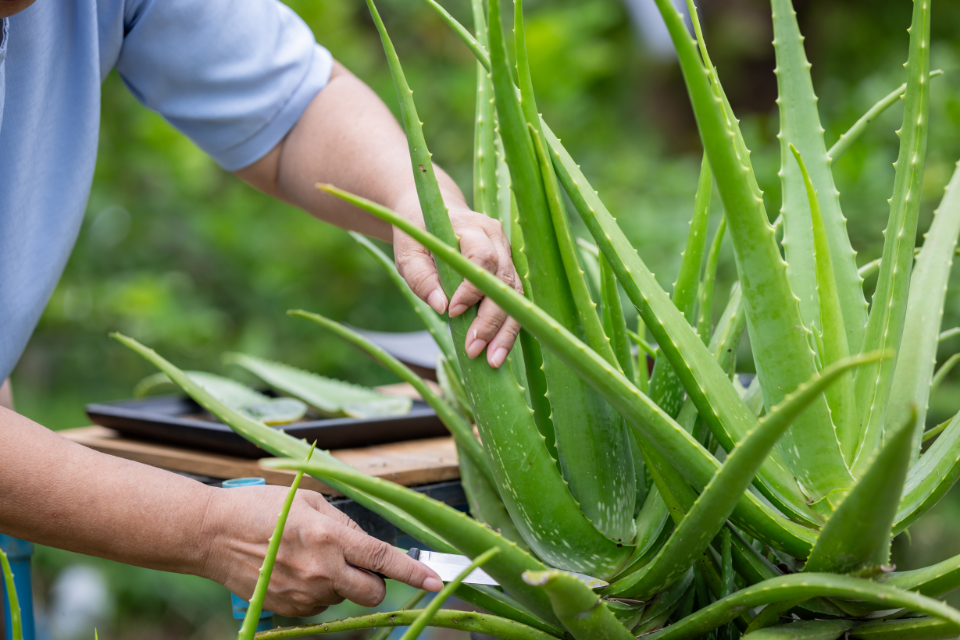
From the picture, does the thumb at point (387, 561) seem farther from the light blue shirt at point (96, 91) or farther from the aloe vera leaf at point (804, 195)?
the light blue shirt at point (96, 91)

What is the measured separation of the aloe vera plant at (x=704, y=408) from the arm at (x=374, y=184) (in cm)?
2

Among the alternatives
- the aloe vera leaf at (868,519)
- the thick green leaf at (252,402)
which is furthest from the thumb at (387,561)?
the thick green leaf at (252,402)

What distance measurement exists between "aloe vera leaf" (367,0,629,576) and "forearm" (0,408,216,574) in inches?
7.6

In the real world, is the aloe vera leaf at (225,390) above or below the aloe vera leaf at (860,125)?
below

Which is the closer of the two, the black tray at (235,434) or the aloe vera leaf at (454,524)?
the aloe vera leaf at (454,524)

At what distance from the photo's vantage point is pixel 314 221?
222 cm

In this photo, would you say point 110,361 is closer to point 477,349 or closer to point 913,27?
point 477,349

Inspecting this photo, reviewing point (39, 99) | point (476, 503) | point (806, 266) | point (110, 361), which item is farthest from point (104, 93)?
point (806, 266)

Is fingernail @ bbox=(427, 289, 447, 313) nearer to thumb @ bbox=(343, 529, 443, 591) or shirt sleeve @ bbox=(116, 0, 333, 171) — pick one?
thumb @ bbox=(343, 529, 443, 591)

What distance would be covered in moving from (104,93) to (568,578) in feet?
7.20

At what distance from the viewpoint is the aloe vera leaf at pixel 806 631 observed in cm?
39

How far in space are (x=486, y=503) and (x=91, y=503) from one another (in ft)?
0.91

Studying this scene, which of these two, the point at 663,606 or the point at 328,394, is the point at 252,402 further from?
the point at 663,606

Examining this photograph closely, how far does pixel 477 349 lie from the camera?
18.1 inches
